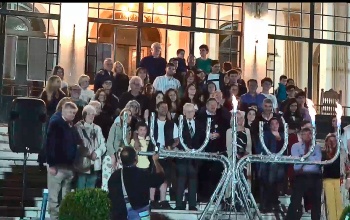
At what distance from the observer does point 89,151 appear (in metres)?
12.3

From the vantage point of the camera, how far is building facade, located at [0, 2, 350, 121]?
1912cm

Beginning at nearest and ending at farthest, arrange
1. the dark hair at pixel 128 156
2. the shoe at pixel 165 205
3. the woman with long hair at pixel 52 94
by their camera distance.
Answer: the dark hair at pixel 128 156
the shoe at pixel 165 205
the woman with long hair at pixel 52 94

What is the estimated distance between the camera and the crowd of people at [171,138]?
12.0 meters

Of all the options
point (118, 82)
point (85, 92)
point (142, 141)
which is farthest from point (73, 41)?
point (142, 141)

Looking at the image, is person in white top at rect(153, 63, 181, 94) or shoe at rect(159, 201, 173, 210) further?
person in white top at rect(153, 63, 181, 94)

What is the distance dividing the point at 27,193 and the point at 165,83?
403 cm

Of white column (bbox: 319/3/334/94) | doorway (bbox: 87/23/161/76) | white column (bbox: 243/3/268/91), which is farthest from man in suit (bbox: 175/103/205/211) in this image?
white column (bbox: 319/3/334/94)

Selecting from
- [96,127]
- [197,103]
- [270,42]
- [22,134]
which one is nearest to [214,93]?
[197,103]

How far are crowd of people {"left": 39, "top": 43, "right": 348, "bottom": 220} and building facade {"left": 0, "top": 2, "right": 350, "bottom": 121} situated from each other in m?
3.82

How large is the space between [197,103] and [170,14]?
21.7ft

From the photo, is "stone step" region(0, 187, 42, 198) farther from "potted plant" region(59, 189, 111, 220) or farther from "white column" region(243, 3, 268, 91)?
"white column" region(243, 3, 268, 91)

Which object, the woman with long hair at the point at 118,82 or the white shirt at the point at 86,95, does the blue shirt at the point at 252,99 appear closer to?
the woman with long hair at the point at 118,82

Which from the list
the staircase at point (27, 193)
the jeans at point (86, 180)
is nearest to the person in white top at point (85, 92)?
the staircase at point (27, 193)

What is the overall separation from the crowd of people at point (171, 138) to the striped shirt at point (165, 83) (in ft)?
0.07
